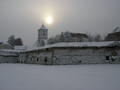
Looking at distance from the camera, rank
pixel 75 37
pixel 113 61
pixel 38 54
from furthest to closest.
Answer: pixel 75 37 < pixel 38 54 < pixel 113 61

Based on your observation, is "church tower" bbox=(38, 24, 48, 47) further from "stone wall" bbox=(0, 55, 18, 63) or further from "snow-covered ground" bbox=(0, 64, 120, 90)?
"snow-covered ground" bbox=(0, 64, 120, 90)

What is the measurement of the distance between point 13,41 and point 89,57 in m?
59.8

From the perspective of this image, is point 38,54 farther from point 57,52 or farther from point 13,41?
point 13,41

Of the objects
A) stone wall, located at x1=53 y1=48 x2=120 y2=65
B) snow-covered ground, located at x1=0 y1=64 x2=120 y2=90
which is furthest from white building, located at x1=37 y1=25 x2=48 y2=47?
snow-covered ground, located at x1=0 y1=64 x2=120 y2=90

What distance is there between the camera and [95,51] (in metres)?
18.2

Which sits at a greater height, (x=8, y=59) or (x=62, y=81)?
(x=8, y=59)

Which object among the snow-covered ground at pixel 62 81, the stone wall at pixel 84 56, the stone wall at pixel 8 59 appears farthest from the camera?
the stone wall at pixel 8 59

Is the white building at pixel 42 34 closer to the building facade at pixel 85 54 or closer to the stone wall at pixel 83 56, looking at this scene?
the building facade at pixel 85 54

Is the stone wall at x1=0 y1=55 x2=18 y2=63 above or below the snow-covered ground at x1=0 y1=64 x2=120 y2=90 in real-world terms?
above

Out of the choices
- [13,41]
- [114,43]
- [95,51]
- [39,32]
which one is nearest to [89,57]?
[95,51]

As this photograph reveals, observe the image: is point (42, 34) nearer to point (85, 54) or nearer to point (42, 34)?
point (42, 34)

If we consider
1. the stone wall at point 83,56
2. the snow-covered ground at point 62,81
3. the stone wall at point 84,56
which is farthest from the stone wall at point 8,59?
the snow-covered ground at point 62,81

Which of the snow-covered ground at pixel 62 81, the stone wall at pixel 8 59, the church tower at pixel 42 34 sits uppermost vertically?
the church tower at pixel 42 34

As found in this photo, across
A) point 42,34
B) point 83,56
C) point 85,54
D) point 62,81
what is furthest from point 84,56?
point 42,34
